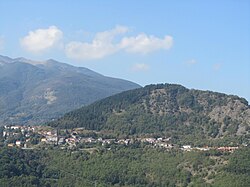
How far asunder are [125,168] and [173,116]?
40.8m

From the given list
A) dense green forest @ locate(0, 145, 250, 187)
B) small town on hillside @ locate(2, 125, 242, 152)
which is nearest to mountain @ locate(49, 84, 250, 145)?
small town on hillside @ locate(2, 125, 242, 152)

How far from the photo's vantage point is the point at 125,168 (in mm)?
73312

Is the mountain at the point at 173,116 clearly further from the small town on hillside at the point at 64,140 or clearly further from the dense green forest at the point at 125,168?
the dense green forest at the point at 125,168

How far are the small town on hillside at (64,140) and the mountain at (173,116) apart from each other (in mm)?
4330

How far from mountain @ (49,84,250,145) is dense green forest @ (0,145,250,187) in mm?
17076

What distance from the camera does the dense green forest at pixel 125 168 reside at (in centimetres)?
6500

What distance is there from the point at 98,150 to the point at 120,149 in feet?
13.8

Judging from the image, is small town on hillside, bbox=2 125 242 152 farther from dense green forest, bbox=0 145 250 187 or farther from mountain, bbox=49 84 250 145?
dense green forest, bbox=0 145 250 187

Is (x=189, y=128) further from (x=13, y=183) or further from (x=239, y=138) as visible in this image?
(x=13, y=183)

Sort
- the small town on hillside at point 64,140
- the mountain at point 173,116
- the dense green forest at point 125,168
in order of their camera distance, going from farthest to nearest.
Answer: the mountain at point 173,116 → the small town on hillside at point 64,140 → the dense green forest at point 125,168

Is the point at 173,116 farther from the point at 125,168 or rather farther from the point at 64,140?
the point at 125,168

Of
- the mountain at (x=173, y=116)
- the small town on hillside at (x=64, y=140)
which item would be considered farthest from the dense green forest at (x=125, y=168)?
the mountain at (x=173, y=116)

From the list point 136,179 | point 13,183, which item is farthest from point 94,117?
point 13,183

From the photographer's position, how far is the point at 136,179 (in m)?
69.3
